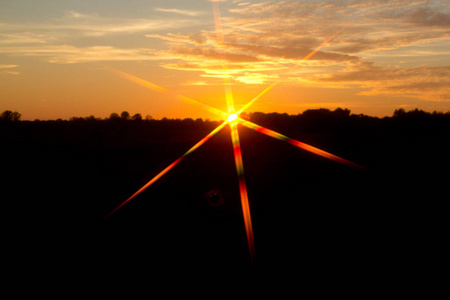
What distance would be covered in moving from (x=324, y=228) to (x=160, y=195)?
185 inches

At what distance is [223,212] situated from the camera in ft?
31.5

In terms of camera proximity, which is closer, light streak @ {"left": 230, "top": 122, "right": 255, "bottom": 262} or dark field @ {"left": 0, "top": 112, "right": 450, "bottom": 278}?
dark field @ {"left": 0, "top": 112, "right": 450, "bottom": 278}

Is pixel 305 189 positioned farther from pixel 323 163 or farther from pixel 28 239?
pixel 28 239

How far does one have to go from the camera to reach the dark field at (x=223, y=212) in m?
6.61

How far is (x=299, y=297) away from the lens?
5305 millimetres

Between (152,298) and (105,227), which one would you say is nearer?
(152,298)

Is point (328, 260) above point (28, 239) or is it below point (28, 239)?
below

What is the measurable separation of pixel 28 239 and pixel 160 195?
4238 millimetres

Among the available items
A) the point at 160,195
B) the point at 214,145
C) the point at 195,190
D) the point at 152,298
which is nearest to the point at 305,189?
the point at 195,190

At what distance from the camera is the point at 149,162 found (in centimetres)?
1814

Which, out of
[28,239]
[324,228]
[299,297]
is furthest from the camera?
[324,228]

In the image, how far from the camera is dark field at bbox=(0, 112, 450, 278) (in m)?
6.61

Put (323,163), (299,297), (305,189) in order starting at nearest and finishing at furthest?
(299,297) < (305,189) < (323,163)

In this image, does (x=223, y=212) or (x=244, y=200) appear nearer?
(x=223, y=212)
